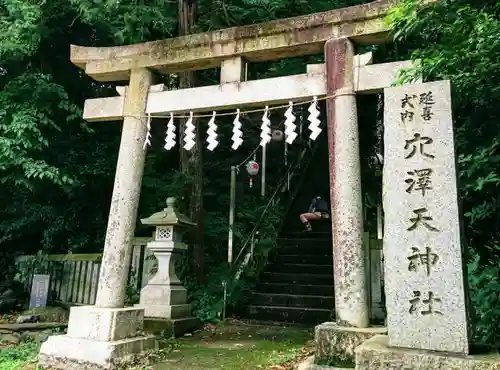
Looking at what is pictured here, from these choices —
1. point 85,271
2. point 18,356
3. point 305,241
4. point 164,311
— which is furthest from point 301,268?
point 18,356

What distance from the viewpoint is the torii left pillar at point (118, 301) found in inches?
207

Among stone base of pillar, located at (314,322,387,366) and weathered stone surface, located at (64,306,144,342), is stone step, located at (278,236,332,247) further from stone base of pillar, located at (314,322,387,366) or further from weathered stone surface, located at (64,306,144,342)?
stone base of pillar, located at (314,322,387,366)

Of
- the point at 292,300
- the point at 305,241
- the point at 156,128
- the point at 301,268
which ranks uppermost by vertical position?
the point at 156,128

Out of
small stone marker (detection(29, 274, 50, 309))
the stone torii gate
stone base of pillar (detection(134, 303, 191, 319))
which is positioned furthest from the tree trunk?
small stone marker (detection(29, 274, 50, 309))

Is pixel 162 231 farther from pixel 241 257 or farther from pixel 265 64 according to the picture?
pixel 265 64

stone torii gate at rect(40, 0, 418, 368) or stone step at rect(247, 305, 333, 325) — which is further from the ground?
stone torii gate at rect(40, 0, 418, 368)

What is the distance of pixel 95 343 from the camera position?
5.23 metres

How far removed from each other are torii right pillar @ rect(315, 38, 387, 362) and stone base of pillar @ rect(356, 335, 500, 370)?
0.98 metres

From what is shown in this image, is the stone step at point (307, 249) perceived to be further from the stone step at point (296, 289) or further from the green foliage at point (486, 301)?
the green foliage at point (486, 301)

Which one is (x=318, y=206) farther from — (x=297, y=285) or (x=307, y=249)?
(x=297, y=285)

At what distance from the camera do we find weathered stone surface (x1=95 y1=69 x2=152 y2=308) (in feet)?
18.7

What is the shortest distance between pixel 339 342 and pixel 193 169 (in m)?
5.09

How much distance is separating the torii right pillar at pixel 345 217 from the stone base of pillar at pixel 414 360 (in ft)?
3.21

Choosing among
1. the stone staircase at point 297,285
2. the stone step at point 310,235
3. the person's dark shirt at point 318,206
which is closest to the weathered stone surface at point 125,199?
the stone staircase at point 297,285
